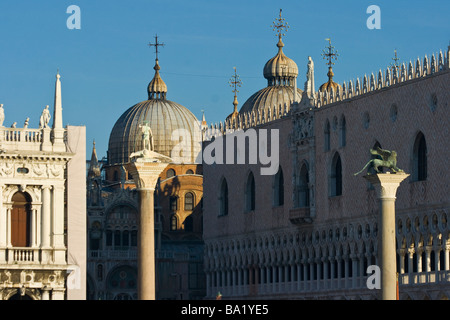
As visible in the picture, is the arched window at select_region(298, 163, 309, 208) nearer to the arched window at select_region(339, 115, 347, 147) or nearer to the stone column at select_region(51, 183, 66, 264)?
the arched window at select_region(339, 115, 347, 147)

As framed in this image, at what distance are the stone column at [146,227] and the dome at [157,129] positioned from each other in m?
43.1

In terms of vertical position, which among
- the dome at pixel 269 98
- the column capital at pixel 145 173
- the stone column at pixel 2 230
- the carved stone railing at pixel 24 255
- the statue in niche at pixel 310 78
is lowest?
the carved stone railing at pixel 24 255

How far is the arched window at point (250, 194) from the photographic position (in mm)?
82500

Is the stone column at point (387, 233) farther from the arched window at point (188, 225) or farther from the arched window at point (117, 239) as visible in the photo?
the arched window at point (188, 225)

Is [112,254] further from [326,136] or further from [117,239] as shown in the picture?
[326,136]

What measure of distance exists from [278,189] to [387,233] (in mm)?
32980

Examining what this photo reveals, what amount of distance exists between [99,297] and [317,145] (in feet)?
68.7

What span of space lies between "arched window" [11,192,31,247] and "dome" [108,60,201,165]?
4044 centimetres

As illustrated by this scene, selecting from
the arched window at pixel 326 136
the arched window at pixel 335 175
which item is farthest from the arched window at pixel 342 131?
the arched window at pixel 326 136

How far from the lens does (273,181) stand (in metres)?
79.4

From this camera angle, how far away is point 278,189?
261 ft

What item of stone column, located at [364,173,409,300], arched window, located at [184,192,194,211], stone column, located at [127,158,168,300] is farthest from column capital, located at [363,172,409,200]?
arched window, located at [184,192,194,211]
